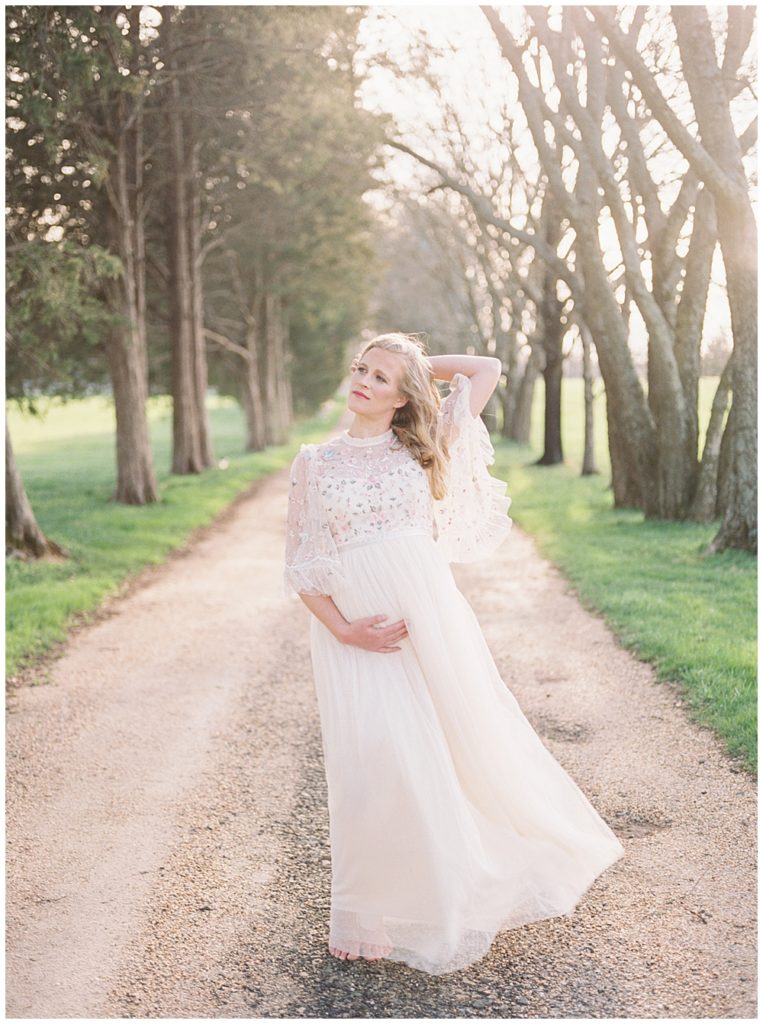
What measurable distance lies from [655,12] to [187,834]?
41.0 ft

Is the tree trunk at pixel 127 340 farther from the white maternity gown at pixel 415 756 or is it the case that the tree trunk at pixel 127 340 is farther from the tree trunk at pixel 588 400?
the white maternity gown at pixel 415 756

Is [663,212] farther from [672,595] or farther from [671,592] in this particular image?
[672,595]

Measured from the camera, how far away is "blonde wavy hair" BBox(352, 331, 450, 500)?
367 cm

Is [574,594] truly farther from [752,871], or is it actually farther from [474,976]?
[474,976]

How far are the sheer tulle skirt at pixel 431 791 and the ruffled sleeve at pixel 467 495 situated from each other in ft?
1.17

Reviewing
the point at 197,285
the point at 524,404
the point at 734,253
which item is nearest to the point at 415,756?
the point at 734,253

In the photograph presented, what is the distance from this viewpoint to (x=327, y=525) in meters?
3.66

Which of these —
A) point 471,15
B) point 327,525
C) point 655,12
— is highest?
point 471,15

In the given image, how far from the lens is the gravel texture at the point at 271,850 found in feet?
11.0

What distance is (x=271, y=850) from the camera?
4473mm

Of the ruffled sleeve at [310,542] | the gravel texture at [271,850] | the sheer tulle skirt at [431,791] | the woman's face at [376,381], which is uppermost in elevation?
the woman's face at [376,381]

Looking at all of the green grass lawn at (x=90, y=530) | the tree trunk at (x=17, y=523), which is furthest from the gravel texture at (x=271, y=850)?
the tree trunk at (x=17, y=523)

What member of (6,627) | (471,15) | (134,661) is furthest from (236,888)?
(471,15)

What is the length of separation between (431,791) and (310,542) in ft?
3.09
